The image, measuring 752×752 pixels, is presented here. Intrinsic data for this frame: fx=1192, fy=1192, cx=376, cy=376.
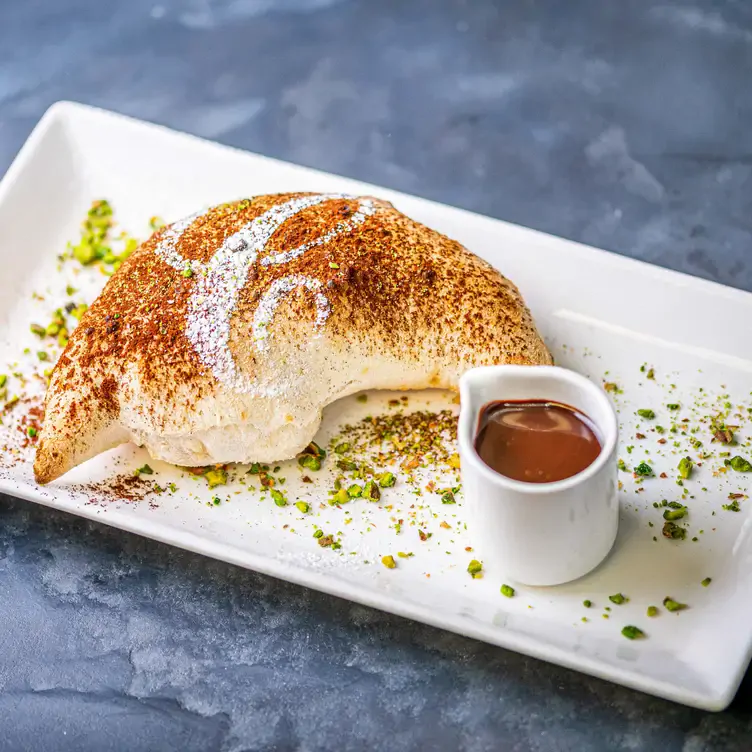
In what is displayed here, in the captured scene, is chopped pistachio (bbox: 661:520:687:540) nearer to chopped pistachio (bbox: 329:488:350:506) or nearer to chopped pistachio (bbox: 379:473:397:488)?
chopped pistachio (bbox: 379:473:397:488)

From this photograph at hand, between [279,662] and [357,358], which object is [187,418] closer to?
[357,358]

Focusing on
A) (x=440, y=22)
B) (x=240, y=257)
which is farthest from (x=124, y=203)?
(x=440, y=22)

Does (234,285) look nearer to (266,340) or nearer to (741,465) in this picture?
(266,340)

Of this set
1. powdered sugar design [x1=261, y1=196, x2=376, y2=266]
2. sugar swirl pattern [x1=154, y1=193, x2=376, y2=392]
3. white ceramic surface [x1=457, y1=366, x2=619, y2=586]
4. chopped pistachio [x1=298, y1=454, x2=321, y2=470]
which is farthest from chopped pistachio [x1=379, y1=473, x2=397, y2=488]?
powdered sugar design [x1=261, y1=196, x2=376, y2=266]

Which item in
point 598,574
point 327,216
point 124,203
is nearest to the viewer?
point 598,574

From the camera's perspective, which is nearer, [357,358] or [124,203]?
[357,358]

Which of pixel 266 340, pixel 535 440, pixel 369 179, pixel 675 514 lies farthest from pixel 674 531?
pixel 369 179
